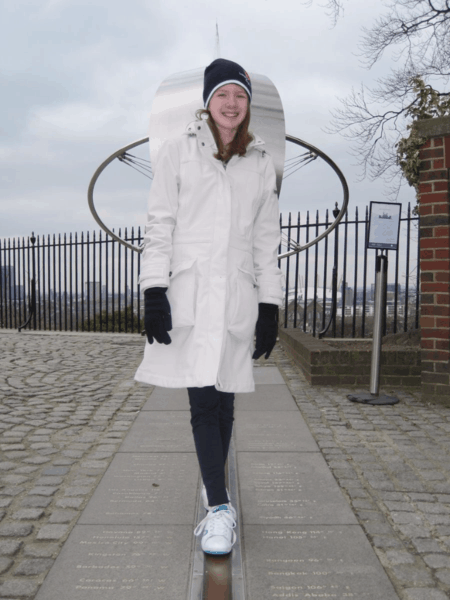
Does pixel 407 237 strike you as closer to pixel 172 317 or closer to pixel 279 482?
pixel 279 482

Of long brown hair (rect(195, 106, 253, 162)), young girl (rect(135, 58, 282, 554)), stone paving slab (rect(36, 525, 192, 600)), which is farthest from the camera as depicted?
long brown hair (rect(195, 106, 253, 162))

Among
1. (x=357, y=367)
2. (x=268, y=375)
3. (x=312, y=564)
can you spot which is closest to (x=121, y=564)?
(x=312, y=564)

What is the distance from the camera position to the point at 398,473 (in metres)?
3.54

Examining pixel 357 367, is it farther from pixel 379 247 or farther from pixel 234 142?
pixel 234 142

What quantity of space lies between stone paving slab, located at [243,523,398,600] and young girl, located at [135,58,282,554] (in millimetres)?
172

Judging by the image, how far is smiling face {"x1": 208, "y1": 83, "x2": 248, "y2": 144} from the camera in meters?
2.73

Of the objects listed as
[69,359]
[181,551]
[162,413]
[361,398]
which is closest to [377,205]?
[361,398]

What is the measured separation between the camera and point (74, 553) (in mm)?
2461

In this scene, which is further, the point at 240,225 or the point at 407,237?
the point at 407,237

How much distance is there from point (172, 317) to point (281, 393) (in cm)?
352

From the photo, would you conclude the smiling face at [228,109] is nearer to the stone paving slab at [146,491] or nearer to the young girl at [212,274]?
the young girl at [212,274]

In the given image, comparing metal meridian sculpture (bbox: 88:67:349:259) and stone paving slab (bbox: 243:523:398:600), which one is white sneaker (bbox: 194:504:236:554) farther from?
metal meridian sculpture (bbox: 88:67:349:259)

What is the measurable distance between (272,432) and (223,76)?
263 centimetres

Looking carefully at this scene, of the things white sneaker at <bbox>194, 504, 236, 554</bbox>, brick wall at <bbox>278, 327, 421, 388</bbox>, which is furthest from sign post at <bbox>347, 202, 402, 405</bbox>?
white sneaker at <bbox>194, 504, 236, 554</bbox>
